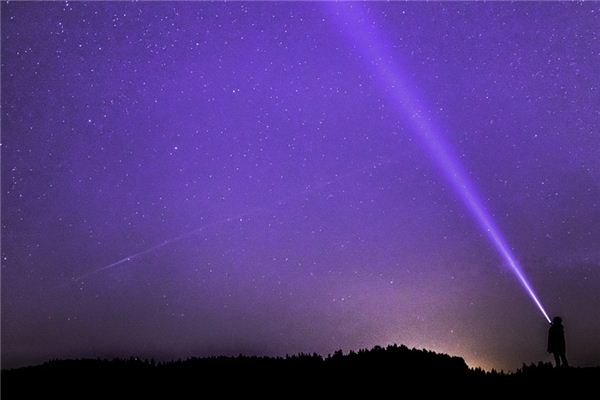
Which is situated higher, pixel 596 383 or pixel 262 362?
pixel 262 362

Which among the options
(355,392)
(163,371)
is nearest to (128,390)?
(163,371)

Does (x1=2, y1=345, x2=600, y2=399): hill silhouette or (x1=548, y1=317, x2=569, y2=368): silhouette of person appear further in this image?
(x1=548, y1=317, x2=569, y2=368): silhouette of person

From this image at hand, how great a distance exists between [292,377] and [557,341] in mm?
7783

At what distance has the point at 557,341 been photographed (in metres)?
15.8

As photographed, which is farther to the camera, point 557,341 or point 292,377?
point 557,341

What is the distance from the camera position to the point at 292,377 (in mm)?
14352

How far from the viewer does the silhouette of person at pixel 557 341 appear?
15648 millimetres

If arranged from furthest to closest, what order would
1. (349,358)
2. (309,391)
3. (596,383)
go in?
(349,358) → (309,391) → (596,383)

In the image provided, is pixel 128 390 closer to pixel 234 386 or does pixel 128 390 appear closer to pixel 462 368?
pixel 234 386

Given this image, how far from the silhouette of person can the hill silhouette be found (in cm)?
143

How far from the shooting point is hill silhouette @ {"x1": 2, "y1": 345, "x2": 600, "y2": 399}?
43.9 feet

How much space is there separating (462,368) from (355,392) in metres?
3.76

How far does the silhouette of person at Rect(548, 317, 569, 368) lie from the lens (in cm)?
1565

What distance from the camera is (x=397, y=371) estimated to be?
579 inches
